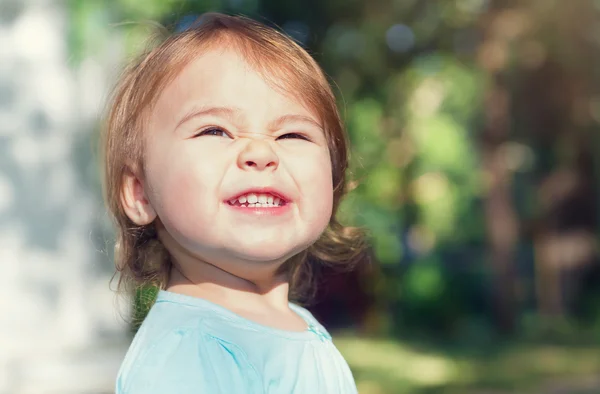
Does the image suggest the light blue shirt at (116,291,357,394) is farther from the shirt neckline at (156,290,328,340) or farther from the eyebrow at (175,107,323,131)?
the eyebrow at (175,107,323,131)

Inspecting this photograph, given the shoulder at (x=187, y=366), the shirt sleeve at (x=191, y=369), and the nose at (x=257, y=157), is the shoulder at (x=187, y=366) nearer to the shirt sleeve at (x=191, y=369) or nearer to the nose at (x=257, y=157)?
the shirt sleeve at (x=191, y=369)

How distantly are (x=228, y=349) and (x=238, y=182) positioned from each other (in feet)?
0.90

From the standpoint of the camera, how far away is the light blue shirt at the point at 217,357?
1.33 m

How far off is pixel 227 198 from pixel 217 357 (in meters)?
0.26

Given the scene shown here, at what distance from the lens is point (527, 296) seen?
14.3 meters

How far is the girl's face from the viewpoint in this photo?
4.84ft

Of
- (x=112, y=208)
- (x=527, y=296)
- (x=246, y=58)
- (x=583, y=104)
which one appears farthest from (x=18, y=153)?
(x=527, y=296)

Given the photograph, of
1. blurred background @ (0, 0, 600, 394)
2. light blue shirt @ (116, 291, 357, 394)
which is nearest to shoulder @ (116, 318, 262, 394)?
light blue shirt @ (116, 291, 357, 394)

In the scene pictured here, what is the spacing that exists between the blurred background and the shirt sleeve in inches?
32.1

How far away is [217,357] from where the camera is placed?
138 centimetres

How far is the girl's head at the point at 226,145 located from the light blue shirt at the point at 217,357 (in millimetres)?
111

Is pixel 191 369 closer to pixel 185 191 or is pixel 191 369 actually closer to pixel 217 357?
pixel 217 357

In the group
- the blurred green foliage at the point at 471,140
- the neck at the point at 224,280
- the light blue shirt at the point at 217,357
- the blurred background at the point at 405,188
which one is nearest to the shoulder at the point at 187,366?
the light blue shirt at the point at 217,357

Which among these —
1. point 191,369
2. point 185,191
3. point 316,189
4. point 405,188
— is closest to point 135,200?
point 185,191
